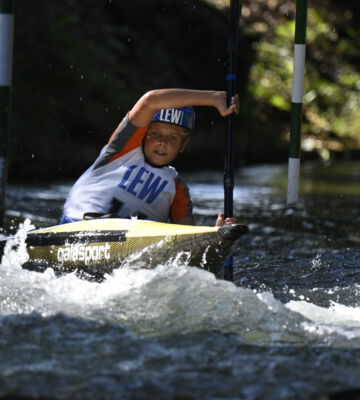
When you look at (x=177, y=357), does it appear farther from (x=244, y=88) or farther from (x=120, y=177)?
(x=244, y=88)

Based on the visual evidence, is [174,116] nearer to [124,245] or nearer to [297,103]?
[297,103]

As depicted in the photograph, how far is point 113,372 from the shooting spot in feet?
9.70

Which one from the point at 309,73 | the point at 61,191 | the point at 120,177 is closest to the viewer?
the point at 120,177

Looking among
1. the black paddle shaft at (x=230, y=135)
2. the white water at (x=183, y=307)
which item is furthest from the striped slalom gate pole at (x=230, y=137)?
the white water at (x=183, y=307)

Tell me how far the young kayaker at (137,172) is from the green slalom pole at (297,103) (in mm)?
632

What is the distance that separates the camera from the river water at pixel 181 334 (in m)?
2.86

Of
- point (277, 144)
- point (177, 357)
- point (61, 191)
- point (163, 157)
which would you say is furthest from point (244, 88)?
point (177, 357)

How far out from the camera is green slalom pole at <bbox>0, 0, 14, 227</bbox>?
583 cm

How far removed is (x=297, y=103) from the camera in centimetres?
505

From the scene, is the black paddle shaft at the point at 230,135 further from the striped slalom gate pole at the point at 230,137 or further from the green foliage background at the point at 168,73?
the green foliage background at the point at 168,73

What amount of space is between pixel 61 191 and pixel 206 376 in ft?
22.6

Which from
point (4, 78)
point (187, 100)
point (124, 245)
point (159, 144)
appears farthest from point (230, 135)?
point (4, 78)

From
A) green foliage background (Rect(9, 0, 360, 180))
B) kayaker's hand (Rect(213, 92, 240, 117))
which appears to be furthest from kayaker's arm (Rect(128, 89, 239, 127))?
green foliage background (Rect(9, 0, 360, 180))

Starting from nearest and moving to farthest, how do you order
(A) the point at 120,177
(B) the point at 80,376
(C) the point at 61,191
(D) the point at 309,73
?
(B) the point at 80,376 → (A) the point at 120,177 → (C) the point at 61,191 → (D) the point at 309,73
